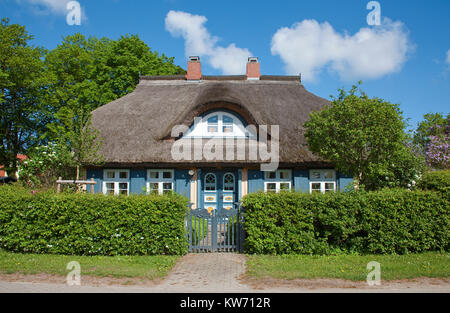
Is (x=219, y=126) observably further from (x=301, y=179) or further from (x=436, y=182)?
(x=436, y=182)

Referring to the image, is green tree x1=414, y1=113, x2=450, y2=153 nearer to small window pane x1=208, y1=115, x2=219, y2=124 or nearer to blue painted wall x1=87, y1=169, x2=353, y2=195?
blue painted wall x1=87, y1=169, x2=353, y2=195

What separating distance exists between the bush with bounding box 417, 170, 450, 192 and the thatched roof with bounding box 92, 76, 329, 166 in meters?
4.83

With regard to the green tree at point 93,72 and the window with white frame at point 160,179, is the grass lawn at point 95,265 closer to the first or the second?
the window with white frame at point 160,179

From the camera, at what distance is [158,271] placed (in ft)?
20.9

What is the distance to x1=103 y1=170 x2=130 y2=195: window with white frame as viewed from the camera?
14.3m

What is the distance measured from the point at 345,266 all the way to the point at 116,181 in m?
11.4

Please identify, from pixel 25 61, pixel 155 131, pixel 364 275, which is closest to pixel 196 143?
pixel 155 131

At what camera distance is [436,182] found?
816cm

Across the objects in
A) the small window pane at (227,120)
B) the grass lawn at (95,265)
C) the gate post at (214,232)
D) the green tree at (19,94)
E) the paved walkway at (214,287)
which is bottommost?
the paved walkway at (214,287)

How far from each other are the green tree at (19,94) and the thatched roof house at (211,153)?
330 inches

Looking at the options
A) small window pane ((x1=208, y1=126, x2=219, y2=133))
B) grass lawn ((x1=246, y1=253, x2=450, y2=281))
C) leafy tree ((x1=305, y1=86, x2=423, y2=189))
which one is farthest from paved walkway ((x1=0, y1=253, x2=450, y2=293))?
small window pane ((x1=208, y1=126, x2=219, y2=133))

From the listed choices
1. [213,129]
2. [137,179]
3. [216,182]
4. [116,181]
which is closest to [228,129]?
[213,129]

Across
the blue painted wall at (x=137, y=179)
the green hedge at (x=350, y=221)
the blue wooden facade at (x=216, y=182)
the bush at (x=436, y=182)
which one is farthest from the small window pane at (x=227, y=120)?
the bush at (x=436, y=182)

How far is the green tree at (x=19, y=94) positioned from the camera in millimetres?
19000
